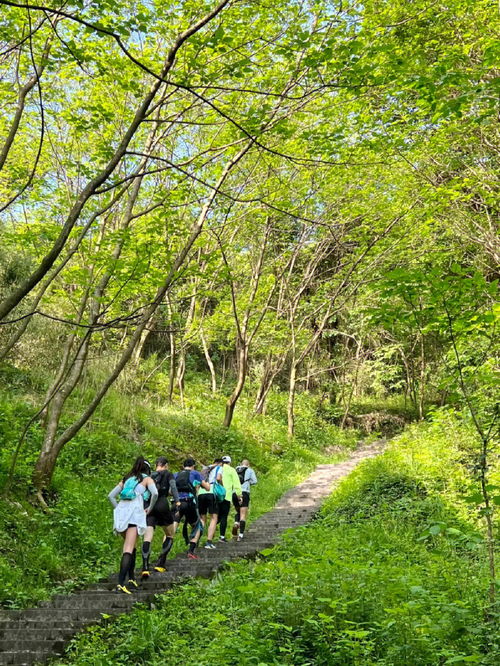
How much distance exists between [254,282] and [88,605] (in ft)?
46.3

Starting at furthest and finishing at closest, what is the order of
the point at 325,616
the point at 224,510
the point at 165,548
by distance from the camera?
1. the point at 224,510
2. the point at 165,548
3. the point at 325,616

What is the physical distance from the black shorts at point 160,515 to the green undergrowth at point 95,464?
1.07m

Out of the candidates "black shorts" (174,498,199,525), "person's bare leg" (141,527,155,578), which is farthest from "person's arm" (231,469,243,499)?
"person's bare leg" (141,527,155,578)

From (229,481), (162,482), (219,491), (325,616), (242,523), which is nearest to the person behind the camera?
(325,616)

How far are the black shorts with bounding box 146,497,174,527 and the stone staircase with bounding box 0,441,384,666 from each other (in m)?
0.68

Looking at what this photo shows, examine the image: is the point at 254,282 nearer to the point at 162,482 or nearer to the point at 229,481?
the point at 229,481

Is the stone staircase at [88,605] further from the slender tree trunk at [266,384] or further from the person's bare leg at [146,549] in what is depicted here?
the slender tree trunk at [266,384]

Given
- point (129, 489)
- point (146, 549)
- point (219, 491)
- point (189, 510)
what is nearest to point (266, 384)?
point (219, 491)

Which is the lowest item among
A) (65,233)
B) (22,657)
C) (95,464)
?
(22,657)

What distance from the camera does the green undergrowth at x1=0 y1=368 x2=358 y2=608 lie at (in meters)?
7.41

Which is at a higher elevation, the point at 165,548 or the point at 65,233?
the point at 65,233

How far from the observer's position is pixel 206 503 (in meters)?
9.36

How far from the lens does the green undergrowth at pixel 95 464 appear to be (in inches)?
292

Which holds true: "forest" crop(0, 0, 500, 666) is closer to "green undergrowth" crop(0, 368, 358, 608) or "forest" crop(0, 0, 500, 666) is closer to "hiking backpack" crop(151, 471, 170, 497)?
"green undergrowth" crop(0, 368, 358, 608)
